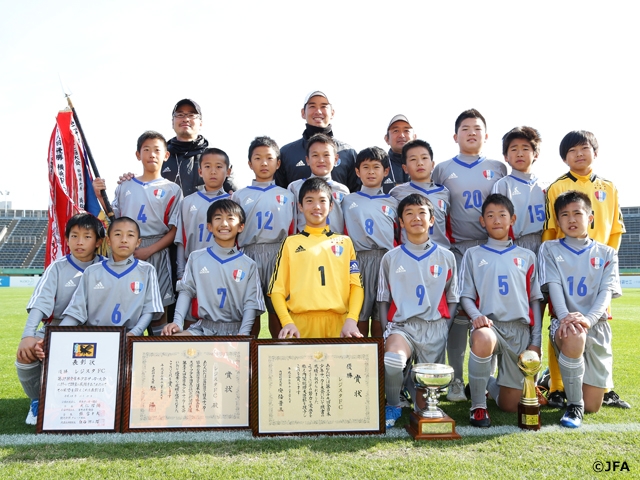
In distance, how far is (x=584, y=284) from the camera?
3949 millimetres

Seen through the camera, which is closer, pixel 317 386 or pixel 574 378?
pixel 317 386

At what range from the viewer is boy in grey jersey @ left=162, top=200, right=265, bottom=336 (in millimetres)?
3996

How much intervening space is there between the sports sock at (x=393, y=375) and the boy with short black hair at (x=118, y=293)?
1843mm

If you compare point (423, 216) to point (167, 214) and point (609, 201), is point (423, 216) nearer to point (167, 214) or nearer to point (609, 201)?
point (609, 201)

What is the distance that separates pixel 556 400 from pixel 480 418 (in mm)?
1003

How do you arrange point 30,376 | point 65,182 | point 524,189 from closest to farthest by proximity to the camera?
1. point 30,376
2. point 524,189
3. point 65,182

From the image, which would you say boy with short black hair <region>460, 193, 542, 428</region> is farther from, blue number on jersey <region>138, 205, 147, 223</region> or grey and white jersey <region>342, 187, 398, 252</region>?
blue number on jersey <region>138, 205, 147, 223</region>

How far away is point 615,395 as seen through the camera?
13.3ft

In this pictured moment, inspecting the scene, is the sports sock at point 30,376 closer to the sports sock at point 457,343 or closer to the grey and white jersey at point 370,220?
the grey and white jersey at point 370,220

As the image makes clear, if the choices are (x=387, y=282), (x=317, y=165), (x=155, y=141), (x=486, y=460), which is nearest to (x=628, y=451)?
(x=486, y=460)

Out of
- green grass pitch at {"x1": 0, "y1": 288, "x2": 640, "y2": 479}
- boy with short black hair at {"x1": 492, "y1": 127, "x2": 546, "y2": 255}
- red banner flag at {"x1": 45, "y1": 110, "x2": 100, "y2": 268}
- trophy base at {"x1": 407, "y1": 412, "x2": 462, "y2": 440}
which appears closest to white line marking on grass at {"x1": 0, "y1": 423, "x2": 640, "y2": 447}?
green grass pitch at {"x1": 0, "y1": 288, "x2": 640, "y2": 479}

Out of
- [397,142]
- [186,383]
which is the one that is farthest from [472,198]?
[186,383]

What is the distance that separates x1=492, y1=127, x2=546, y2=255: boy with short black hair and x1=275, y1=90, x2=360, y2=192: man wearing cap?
151cm

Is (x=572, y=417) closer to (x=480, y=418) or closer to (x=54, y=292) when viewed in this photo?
(x=480, y=418)
